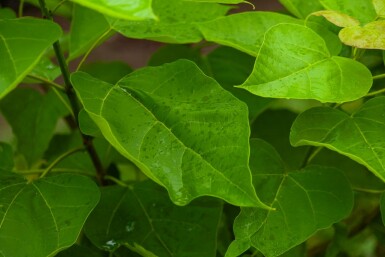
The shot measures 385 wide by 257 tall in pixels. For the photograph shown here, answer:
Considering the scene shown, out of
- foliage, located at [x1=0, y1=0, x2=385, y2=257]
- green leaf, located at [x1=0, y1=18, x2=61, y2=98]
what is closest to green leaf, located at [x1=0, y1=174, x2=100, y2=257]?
foliage, located at [x1=0, y1=0, x2=385, y2=257]

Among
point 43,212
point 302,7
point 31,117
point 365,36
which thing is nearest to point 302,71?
point 365,36

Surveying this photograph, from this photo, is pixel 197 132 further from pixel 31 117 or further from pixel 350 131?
pixel 31 117

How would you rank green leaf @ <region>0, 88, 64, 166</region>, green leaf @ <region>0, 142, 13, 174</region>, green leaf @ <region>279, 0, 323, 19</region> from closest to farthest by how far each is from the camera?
green leaf @ <region>279, 0, 323, 19</region>
green leaf @ <region>0, 142, 13, 174</region>
green leaf @ <region>0, 88, 64, 166</region>

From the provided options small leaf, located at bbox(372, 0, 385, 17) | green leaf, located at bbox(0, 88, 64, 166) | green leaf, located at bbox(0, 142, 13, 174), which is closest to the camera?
small leaf, located at bbox(372, 0, 385, 17)

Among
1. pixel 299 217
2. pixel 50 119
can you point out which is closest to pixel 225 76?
pixel 50 119

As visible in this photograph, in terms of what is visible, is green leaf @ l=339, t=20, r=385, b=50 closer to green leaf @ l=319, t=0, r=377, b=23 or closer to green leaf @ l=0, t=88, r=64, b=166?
green leaf @ l=319, t=0, r=377, b=23

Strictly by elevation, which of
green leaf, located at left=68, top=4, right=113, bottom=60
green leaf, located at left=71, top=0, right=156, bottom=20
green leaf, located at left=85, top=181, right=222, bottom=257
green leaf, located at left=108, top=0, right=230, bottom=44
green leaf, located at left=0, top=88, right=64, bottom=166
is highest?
green leaf, located at left=71, top=0, right=156, bottom=20
